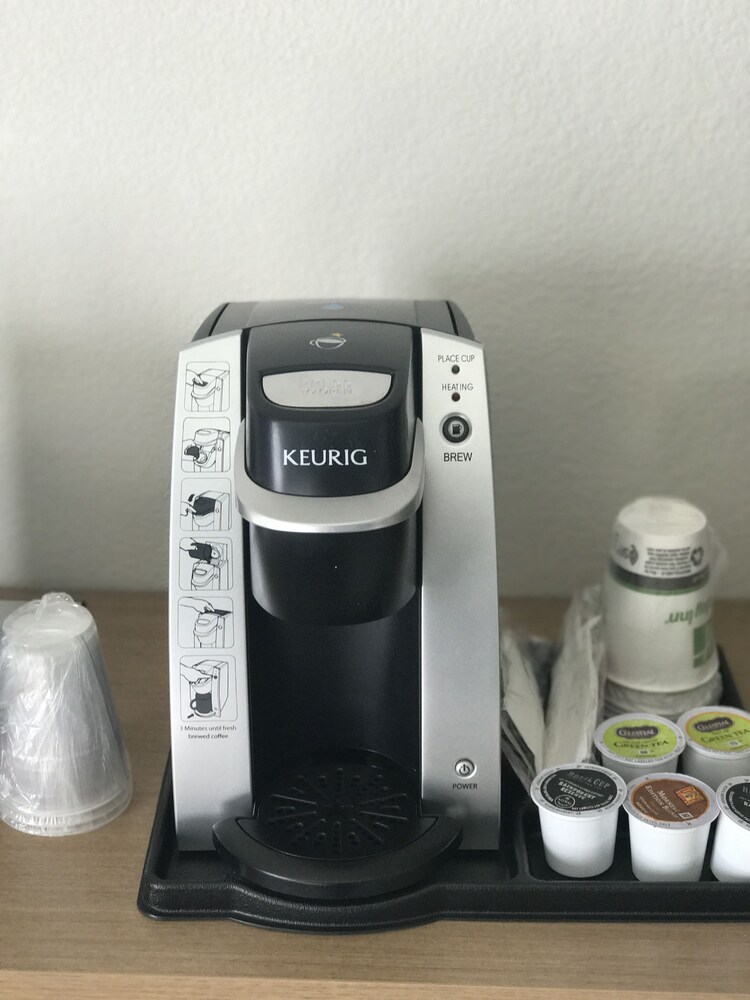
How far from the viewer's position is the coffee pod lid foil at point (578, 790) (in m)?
0.71

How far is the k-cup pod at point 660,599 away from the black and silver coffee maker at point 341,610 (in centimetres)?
24

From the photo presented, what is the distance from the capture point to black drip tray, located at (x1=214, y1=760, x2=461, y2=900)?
2.24 feet

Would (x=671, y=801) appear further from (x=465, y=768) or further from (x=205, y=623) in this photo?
(x=205, y=623)

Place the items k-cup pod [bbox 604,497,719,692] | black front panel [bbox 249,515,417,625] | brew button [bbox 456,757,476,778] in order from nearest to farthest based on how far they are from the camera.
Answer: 1. black front panel [bbox 249,515,417,625]
2. brew button [bbox 456,757,476,778]
3. k-cup pod [bbox 604,497,719,692]

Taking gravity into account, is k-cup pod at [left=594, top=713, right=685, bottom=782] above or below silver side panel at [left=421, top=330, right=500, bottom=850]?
below

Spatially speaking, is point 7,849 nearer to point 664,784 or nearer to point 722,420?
point 664,784

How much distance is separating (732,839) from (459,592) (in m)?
0.24

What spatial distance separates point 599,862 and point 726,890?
0.26ft

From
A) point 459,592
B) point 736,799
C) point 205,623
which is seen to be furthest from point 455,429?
point 736,799

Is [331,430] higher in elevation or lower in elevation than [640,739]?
higher

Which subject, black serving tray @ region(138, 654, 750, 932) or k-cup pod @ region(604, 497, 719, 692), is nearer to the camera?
black serving tray @ region(138, 654, 750, 932)

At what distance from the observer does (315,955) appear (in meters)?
0.66

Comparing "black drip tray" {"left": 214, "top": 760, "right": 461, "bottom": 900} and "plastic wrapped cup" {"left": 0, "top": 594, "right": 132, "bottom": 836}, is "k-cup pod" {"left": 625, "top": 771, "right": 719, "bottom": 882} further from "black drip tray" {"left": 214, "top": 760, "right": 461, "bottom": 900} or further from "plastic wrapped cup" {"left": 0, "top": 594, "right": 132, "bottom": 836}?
"plastic wrapped cup" {"left": 0, "top": 594, "right": 132, "bottom": 836}

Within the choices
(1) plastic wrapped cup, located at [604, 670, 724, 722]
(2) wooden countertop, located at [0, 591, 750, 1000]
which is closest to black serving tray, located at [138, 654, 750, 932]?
(2) wooden countertop, located at [0, 591, 750, 1000]
